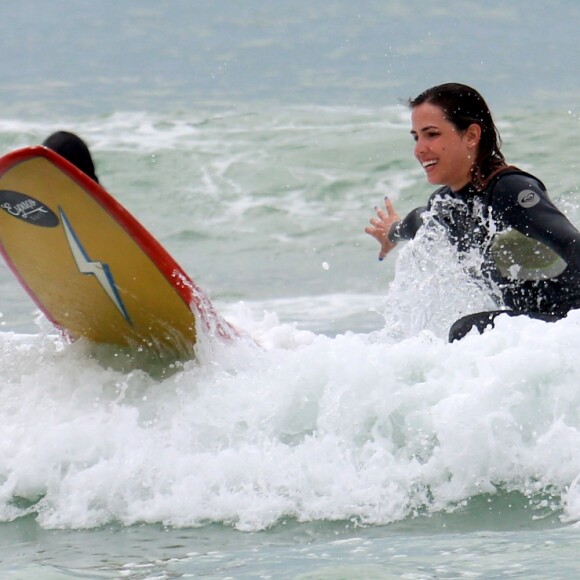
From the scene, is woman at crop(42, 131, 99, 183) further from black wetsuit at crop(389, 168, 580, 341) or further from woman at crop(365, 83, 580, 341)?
black wetsuit at crop(389, 168, 580, 341)

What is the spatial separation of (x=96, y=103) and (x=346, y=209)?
213 inches

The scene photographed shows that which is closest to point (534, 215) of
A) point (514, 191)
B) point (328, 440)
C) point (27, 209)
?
point (514, 191)

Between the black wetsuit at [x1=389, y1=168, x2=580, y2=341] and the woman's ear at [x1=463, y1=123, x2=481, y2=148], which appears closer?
the black wetsuit at [x1=389, y1=168, x2=580, y2=341]

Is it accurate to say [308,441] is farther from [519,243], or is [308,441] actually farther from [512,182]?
[512,182]

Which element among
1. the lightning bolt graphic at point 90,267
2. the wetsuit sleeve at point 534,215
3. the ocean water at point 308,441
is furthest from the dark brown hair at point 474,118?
Answer: the lightning bolt graphic at point 90,267

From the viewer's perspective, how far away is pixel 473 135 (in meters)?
4.50

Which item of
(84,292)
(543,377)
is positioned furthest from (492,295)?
(84,292)

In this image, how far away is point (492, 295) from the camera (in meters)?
4.64

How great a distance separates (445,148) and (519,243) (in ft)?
1.44

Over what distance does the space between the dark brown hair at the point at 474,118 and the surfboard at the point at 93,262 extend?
4.08 feet

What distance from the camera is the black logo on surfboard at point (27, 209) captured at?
4.86 meters

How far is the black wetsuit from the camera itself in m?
4.26

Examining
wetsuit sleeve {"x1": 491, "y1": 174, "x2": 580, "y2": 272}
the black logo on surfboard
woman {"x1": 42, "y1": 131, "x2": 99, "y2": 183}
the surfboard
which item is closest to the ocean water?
the surfboard

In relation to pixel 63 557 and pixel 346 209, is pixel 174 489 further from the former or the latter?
pixel 346 209
